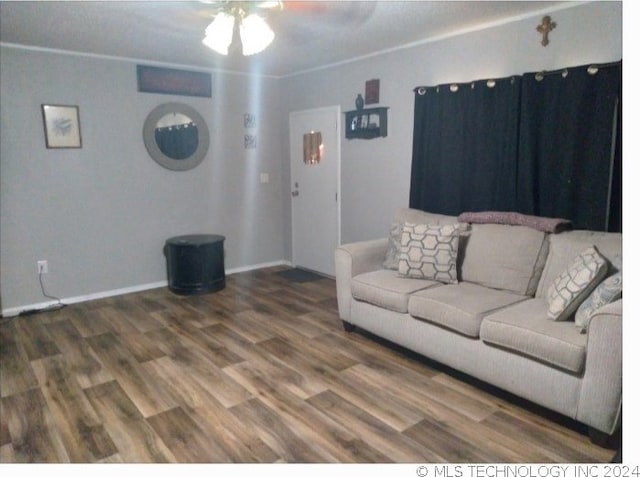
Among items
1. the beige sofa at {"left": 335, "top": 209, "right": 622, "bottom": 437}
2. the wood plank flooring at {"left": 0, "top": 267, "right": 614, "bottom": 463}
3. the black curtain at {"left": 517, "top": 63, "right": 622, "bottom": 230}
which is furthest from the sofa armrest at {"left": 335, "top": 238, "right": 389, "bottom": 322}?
the black curtain at {"left": 517, "top": 63, "right": 622, "bottom": 230}

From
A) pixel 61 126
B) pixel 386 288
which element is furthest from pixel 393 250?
pixel 61 126

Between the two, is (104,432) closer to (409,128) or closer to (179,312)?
(179,312)

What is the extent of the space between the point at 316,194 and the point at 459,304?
2.79 metres

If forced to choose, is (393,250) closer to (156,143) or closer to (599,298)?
(599,298)

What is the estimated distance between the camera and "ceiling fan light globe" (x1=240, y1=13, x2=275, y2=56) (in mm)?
2498

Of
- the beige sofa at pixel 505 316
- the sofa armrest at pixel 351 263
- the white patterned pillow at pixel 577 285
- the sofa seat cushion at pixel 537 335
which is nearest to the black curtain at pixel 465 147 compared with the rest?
the beige sofa at pixel 505 316

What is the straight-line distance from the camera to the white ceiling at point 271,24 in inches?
112

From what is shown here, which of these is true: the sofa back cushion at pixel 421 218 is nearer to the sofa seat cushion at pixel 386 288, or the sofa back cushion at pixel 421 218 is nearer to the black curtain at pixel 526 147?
the black curtain at pixel 526 147

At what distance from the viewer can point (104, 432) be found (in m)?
2.21

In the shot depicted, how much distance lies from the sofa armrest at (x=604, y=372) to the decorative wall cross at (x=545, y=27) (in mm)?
1915

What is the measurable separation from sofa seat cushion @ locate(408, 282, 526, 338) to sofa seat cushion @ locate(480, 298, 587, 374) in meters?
0.07

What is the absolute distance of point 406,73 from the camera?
13.0ft

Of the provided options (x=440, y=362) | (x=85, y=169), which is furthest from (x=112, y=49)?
(x=440, y=362)

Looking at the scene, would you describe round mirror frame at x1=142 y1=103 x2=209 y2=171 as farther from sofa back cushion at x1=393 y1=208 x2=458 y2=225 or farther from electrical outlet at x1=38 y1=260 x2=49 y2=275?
sofa back cushion at x1=393 y1=208 x2=458 y2=225
